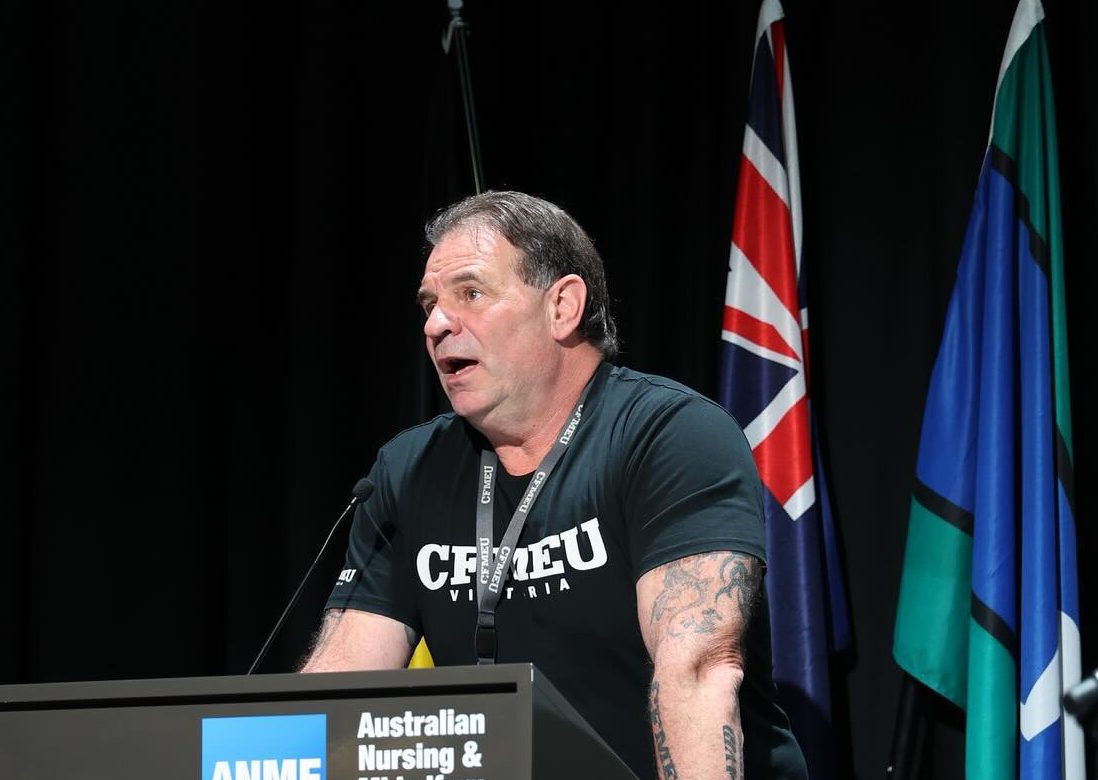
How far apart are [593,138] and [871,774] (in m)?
1.73

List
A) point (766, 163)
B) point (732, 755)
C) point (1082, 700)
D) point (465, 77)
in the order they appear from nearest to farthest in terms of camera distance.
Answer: point (1082, 700), point (732, 755), point (766, 163), point (465, 77)

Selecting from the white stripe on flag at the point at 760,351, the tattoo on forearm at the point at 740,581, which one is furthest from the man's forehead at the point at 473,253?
the white stripe on flag at the point at 760,351

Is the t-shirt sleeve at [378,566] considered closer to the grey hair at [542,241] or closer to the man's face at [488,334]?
the man's face at [488,334]

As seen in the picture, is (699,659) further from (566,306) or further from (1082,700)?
(1082,700)

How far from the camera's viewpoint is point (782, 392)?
307 centimetres

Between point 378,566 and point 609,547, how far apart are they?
18.0 inches

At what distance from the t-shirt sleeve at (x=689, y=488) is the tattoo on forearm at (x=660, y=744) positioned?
18 centimetres

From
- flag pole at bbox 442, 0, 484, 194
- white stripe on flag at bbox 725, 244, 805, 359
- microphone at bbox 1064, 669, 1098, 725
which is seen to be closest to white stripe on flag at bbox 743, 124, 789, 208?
white stripe on flag at bbox 725, 244, 805, 359

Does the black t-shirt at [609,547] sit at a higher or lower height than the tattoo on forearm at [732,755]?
higher

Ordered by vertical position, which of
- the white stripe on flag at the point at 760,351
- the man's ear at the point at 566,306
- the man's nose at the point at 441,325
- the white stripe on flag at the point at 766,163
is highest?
the white stripe on flag at the point at 766,163

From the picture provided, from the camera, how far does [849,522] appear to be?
320cm

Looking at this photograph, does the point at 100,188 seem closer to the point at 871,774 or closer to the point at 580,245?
the point at 580,245

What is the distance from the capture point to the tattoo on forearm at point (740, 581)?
177 centimetres

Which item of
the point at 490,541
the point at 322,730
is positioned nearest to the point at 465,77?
the point at 490,541
